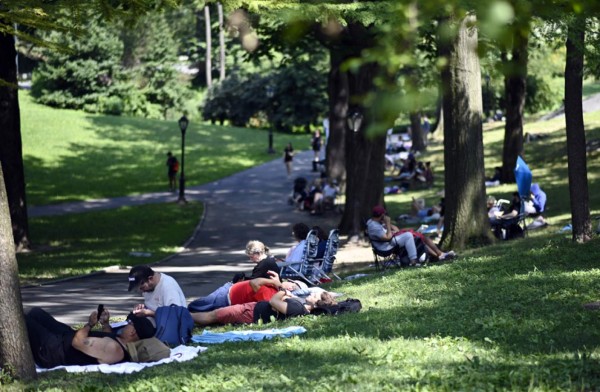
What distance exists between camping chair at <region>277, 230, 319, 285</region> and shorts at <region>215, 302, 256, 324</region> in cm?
371

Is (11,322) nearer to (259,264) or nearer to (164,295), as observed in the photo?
(164,295)

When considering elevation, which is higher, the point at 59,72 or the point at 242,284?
the point at 59,72

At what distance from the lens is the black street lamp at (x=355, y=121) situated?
2691 cm

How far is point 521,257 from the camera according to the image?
52.4 feet

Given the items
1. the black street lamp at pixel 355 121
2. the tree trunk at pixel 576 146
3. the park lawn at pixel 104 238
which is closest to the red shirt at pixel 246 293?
the tree trunk at pixel 576 146

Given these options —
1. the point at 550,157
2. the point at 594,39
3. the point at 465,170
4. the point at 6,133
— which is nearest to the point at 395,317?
the point at 594,39

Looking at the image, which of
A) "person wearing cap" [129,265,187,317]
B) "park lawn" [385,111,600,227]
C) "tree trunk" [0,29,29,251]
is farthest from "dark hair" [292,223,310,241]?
"tree trunk" [0,29,29,251]

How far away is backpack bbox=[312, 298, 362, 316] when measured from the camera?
12562 millimetres

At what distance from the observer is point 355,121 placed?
27.1 metres

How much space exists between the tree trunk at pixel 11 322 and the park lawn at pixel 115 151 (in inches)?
1375

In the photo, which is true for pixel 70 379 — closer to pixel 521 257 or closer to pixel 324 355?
pixel 324 355

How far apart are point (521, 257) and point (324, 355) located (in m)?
6.96

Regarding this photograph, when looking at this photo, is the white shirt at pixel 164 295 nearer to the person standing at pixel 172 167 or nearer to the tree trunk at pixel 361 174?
the tree trunk at pixel 361 174

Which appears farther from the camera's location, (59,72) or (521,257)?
(59,72)
